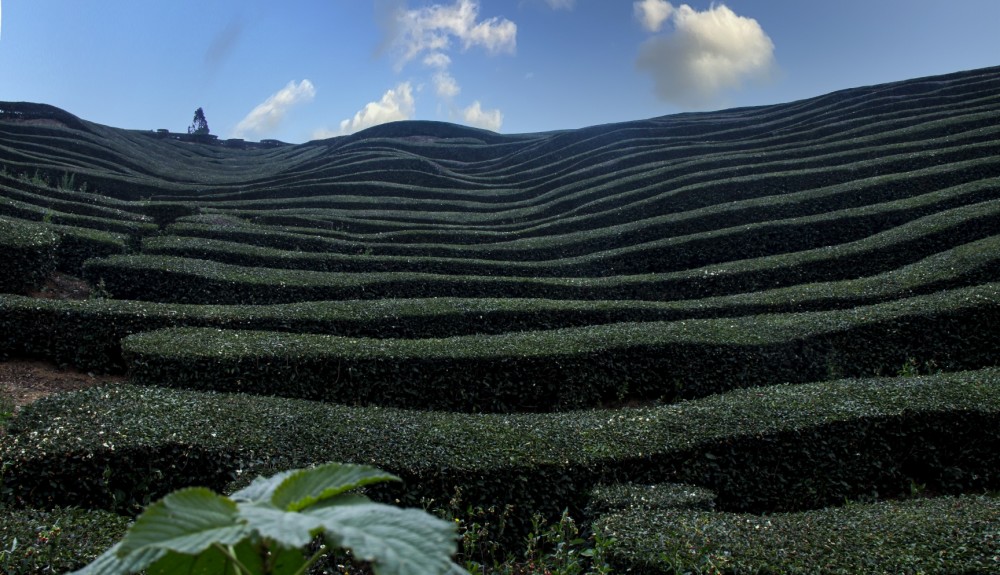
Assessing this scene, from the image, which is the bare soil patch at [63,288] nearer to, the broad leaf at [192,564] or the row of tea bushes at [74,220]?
the row of tea bushes at [74,220]

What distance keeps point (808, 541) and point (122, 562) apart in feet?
21.3

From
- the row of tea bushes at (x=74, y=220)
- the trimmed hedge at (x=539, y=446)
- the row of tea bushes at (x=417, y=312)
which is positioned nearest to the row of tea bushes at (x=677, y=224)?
the row of tea bushes at (x=74, y=220)

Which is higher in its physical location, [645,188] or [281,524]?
[645,188]

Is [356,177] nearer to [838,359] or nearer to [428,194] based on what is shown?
[428,194]

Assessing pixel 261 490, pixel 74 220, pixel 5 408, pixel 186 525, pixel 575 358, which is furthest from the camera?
pixel 74 220

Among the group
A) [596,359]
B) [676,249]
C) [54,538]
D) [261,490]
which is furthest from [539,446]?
[676,249]

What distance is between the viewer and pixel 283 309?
14.2 meters

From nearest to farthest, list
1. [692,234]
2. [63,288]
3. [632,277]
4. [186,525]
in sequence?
[186,525] → [63,288] → [632,277] → [692,234]

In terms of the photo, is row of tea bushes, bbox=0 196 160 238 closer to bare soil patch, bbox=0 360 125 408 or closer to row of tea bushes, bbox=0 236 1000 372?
row of tea bushes, bbox=0 236 1000 372

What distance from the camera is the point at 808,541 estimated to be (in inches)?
254

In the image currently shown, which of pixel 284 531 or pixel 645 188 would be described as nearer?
pixel 284 531

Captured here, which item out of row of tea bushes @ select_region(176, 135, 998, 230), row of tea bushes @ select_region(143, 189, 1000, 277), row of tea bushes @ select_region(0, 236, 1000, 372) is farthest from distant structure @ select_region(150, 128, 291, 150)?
row of tea bushes @ select_region(0, 236, 1000, 372)

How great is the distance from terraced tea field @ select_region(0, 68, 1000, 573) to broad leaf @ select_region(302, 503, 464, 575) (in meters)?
5.17

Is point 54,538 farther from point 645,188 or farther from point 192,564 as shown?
point 645,188
